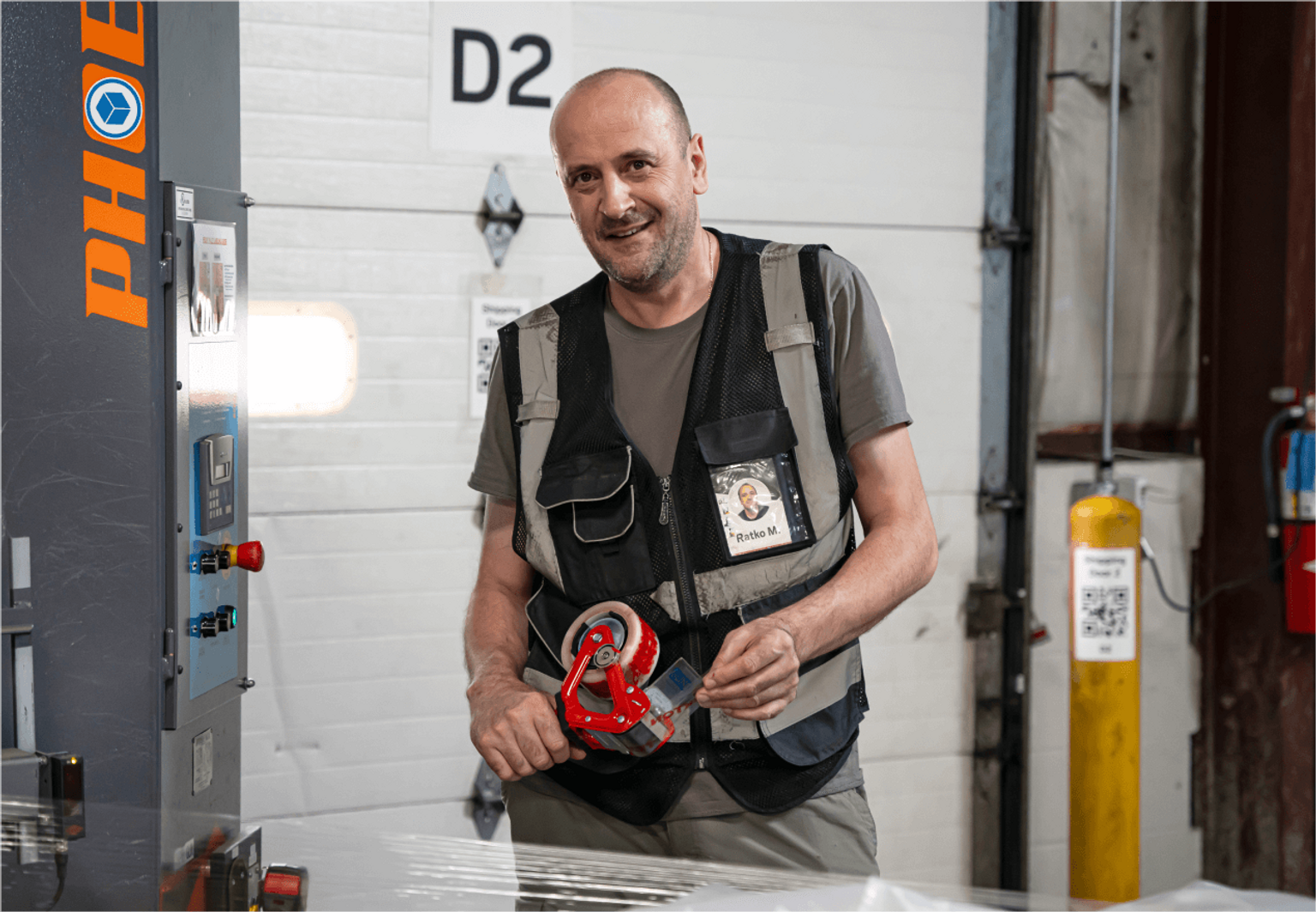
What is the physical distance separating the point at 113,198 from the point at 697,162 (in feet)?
2.95

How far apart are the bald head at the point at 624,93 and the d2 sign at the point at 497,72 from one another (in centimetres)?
138

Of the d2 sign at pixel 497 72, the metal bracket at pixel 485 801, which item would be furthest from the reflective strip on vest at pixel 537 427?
the metal bracket at pixel 485 801

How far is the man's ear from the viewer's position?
1.86 meters

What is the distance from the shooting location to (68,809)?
1.71m

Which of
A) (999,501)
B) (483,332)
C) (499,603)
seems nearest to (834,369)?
(499,603)

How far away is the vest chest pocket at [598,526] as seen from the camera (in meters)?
1.76

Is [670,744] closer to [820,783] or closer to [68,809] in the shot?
[820,783]

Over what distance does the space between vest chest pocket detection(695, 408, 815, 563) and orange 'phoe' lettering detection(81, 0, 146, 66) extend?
1.03 meters

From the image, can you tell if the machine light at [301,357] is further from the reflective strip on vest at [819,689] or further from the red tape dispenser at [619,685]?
the reflective strip on vest at [819,689]

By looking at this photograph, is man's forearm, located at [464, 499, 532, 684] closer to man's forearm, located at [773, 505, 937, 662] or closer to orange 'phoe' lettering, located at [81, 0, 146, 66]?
man's forearm, located at [773, 505, 937, 662]

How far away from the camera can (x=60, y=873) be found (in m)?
1.64

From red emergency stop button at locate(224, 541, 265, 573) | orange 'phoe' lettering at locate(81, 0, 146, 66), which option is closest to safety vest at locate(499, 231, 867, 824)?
red emergency stop button at locate(224, 541, 265, 573)

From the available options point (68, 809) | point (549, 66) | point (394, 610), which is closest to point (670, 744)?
point (68, 809)

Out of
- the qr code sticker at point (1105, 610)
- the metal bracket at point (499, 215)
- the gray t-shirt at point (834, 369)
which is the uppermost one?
the metal bracket at point (499, 215)
